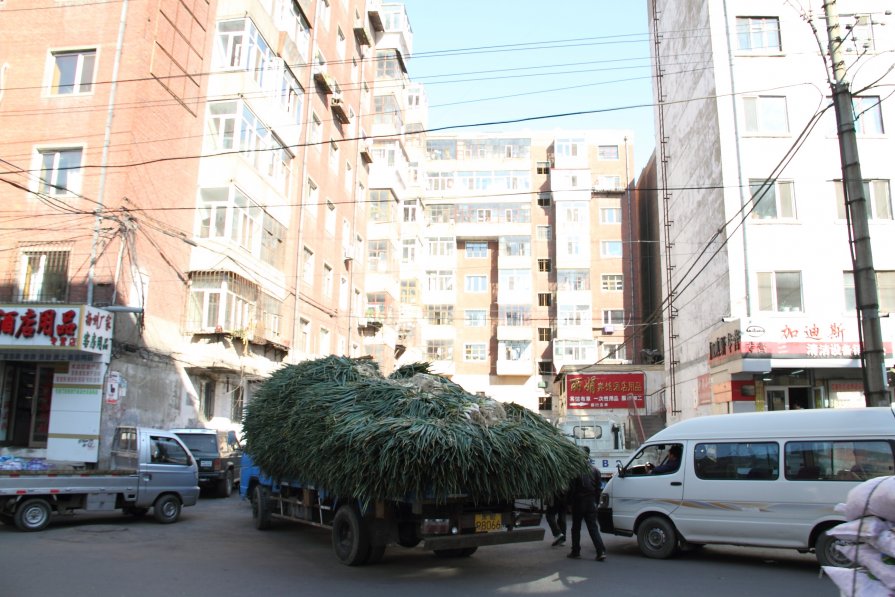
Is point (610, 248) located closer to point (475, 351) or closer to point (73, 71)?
point (475, 351)

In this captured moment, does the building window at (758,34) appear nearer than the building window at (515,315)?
Yes

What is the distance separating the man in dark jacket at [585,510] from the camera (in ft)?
32.4

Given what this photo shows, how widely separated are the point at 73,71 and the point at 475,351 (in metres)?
37.0

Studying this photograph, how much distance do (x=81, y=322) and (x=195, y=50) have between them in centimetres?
1105

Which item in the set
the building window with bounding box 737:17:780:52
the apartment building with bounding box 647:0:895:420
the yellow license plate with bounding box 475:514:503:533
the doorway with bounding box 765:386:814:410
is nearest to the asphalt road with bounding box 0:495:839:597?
the yellow license plate with bounding box 475:514:503:533

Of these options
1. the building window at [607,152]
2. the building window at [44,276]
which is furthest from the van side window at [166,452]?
the building window at [607,152]

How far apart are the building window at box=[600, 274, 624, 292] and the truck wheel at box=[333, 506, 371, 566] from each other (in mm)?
44778

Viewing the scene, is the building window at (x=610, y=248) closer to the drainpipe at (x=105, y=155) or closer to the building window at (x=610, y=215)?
the building window at (x=610, y=215)

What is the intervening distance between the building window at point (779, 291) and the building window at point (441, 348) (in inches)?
1278

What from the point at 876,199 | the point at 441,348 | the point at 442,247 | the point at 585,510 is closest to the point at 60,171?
the point at 585,510

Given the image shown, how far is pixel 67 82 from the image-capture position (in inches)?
835

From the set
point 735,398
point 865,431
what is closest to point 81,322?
point 865,431

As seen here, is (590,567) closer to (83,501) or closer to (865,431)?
(865,431)

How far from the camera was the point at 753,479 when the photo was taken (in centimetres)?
962
